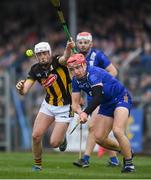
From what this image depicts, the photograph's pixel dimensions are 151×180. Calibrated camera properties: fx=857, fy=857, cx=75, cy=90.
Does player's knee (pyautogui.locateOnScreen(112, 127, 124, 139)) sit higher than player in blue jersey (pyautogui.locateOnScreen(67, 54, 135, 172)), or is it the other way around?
player in blue jersey (pyautogui.locateOnScreen(67, 54, 135, 172))

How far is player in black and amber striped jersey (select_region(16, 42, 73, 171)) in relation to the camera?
14.9 m

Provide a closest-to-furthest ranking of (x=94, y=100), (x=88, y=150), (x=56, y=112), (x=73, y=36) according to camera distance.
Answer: (x=94, y=100) → (x=56, y=112) → (x=88, y=150) → (x=73, y=36)

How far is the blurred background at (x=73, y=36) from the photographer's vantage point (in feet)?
73.9

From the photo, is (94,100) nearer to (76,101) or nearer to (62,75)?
(76,101)

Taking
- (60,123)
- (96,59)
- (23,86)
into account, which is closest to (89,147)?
(60,123)

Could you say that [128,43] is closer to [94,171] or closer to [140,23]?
[140,23]

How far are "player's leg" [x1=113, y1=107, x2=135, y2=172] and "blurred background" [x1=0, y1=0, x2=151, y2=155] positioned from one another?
7799 millimetres

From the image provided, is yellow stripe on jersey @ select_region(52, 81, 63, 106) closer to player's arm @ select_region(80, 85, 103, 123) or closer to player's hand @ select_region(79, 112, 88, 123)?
player's arm @ select_region(80, 85, 103, 123)

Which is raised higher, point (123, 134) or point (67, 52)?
point (67, 52)

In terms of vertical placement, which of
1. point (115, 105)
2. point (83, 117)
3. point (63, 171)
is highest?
point (115, 105)

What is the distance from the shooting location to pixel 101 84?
1405cm

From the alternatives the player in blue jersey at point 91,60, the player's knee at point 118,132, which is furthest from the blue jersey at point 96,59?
the player's knee at point 118,132

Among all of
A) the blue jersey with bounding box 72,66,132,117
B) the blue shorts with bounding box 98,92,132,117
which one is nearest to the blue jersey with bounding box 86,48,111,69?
the blue jersey with bounding box 72,66,132,117

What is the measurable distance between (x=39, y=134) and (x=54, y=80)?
41.0 inches
